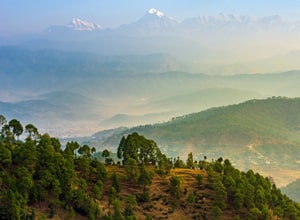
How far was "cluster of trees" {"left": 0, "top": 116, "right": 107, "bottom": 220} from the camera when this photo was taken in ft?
237

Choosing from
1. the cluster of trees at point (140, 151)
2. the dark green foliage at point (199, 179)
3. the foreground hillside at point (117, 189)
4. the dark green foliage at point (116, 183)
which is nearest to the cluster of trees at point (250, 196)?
the foreground hillside at point (117, 189)

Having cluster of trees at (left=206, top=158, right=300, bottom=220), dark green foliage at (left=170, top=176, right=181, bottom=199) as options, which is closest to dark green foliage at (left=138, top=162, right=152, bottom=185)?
dark green foliage at (left=170, top=176, right=181, bottom=199)

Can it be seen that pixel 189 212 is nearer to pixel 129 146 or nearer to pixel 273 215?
pixel 273 215

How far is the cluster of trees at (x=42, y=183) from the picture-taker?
72.2m

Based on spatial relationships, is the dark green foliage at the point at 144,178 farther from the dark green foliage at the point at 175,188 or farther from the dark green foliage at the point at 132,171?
the dark green foliage at the point at 175,188

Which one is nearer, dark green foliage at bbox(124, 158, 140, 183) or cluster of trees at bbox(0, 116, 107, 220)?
cluster of trees at bbox(0, 116, 107, 220)

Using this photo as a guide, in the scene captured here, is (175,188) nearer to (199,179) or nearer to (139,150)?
(199,179)

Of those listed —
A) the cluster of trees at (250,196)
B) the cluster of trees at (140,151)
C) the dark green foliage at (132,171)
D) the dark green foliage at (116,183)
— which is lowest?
the cluster of trees at (250,196)

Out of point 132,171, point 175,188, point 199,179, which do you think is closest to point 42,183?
point 132,171

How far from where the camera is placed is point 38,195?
76688 millimetres

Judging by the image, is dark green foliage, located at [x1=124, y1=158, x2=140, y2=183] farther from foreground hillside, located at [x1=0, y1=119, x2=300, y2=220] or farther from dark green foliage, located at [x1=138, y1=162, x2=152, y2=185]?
dark green foliage, located at [x1=138, y1=162, x2=152, y2=185]

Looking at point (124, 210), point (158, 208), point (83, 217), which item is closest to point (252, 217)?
point (158, 208)

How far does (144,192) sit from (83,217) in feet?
44.2

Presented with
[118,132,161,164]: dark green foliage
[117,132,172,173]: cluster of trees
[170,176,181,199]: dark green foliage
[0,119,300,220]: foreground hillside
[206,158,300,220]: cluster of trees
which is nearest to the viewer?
[0,119,300,220]: foreground hillside
